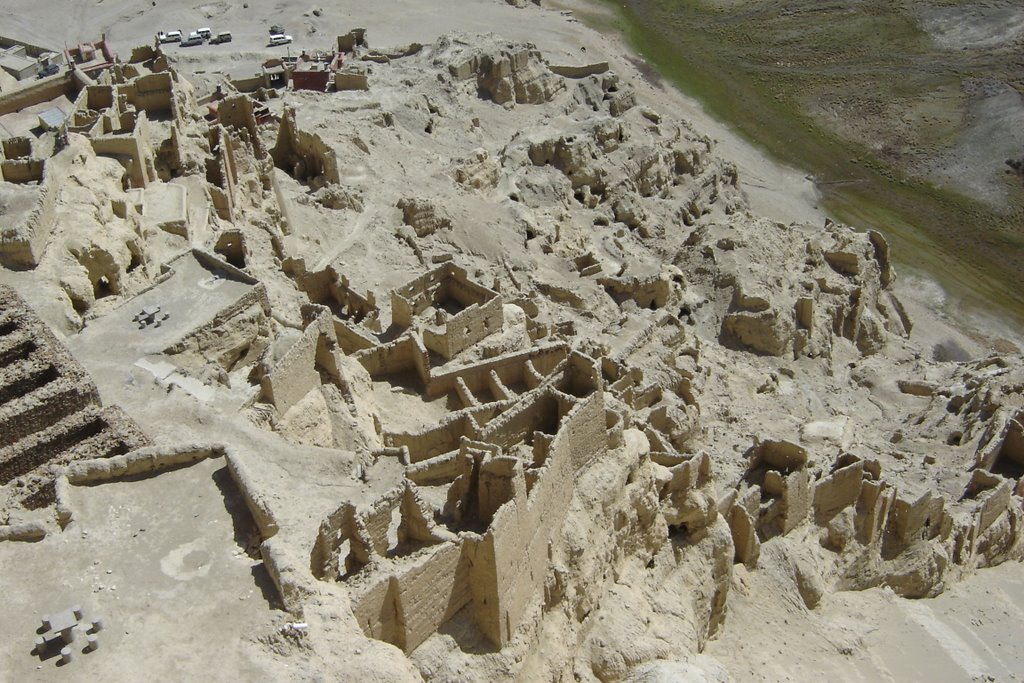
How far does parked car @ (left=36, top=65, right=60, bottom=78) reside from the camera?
52.8m

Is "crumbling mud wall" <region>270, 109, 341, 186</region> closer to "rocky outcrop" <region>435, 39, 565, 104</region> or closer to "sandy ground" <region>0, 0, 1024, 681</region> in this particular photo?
"sandy ground" <region>0, 0, 1024, 681</region>

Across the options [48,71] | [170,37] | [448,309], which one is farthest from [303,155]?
[170,37]

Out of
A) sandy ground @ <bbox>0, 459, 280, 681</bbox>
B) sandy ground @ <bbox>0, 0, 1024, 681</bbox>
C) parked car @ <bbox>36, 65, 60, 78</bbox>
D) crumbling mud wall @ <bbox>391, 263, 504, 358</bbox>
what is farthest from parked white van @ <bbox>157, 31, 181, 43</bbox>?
sandy ground @ <bbox>0, 459, 280, 681</bbox>

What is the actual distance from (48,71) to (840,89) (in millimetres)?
63398

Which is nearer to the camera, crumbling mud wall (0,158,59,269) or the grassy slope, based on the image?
crumbling mud wall (0,158,59,269)

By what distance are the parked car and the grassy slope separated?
50.3 m

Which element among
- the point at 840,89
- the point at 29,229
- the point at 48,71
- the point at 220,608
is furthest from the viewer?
the point at 840,89

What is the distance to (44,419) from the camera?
71.4ft

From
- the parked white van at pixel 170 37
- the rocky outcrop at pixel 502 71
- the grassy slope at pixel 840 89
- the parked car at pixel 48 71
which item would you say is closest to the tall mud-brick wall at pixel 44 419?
the parked car at pixel 48 71

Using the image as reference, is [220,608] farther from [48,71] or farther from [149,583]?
[48,71]

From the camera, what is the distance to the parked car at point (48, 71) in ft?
173

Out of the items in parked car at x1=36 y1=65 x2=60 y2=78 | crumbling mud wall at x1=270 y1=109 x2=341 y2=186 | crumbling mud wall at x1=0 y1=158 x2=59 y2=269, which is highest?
crumbling mud wall at x1=0 y1=158 x2=59 y2=269

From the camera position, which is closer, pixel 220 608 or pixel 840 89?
pixel 220 608

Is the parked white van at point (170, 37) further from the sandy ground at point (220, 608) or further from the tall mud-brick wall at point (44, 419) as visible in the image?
the tall mud-brick wall at point (44, 419)
